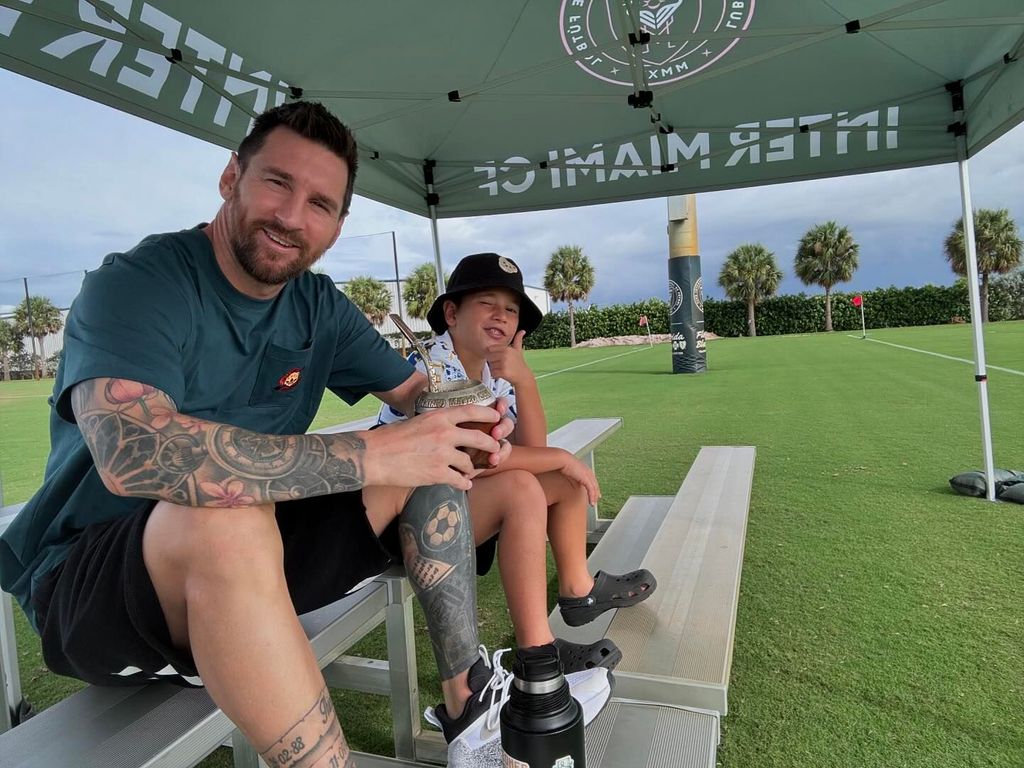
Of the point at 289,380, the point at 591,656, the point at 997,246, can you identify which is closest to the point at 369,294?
the point at 289,380

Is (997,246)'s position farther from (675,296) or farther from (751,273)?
(675,296)

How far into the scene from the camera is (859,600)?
2.65 meters

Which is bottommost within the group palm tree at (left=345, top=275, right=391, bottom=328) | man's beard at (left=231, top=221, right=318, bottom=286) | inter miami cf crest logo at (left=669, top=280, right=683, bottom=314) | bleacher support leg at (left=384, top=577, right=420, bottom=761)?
bleacher support leg at (left=384, top=577, right=420, bottom=761)

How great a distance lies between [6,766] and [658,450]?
5.90m

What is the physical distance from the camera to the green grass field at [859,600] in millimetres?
1812

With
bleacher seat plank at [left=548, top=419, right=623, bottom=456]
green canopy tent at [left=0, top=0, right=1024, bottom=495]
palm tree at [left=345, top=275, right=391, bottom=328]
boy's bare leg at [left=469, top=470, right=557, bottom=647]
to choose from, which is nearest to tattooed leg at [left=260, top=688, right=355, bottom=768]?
boy's bare leg at [left=469, top=470, right=557, bottom=647]

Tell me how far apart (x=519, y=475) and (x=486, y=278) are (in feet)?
2.83

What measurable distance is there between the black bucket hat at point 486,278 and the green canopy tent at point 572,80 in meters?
1.31

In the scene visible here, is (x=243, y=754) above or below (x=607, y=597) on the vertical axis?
below

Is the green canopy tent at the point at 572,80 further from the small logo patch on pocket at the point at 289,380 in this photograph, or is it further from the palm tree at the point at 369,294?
the palm tree at the point at 369,294

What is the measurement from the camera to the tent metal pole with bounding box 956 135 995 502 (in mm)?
3605

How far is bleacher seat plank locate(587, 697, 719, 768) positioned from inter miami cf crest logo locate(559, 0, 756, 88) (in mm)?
2693

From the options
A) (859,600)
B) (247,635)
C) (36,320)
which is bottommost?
(859,600)

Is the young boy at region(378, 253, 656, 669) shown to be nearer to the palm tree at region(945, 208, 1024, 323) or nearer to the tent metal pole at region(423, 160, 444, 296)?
the tent metal pole at region(423, 160, 444, 296)
